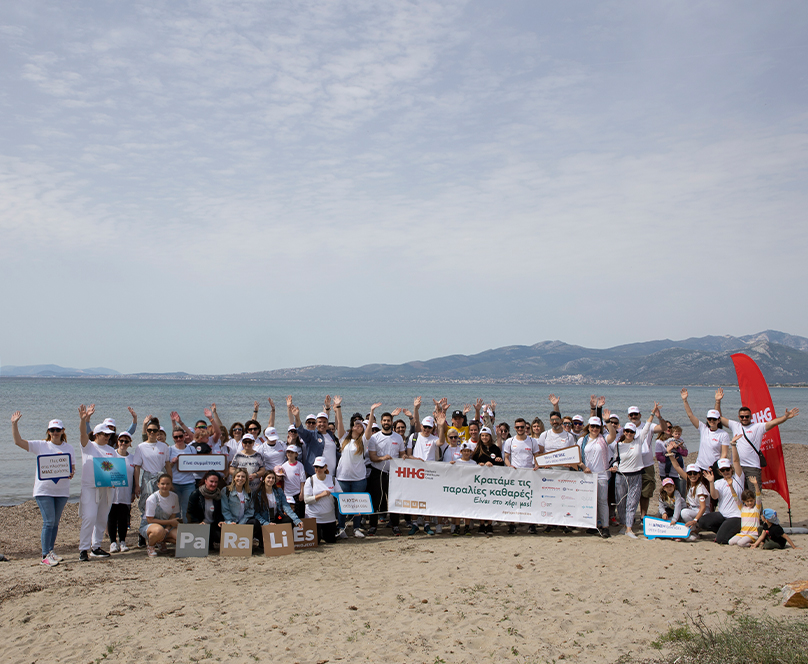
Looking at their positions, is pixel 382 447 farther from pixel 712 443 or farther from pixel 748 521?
pixel 748 521

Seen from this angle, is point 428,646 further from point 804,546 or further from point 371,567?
point 804,546

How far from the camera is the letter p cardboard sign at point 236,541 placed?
349 inches

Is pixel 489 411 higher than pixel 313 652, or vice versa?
pixel 489 411

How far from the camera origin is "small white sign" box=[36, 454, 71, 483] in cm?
811

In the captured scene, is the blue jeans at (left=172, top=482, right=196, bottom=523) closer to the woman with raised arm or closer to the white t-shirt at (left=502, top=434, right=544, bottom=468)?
the woman with raised arm

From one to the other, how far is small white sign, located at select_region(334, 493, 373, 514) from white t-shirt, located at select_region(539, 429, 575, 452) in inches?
129

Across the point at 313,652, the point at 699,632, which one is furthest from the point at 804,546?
the point at 313,652

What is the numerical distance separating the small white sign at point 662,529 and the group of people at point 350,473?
222mm

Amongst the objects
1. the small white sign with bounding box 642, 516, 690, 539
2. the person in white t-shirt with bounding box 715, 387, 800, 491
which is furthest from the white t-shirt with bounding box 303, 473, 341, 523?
the person in white t-shirt with bounding box 715, 387, 800, 491

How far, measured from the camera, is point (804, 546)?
29.9 ft

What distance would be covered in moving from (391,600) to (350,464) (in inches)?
137

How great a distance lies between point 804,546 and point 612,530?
9.14ft

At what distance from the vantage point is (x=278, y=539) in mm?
9062

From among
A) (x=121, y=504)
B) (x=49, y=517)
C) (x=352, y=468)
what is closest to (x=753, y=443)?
(x=352, y=468)
